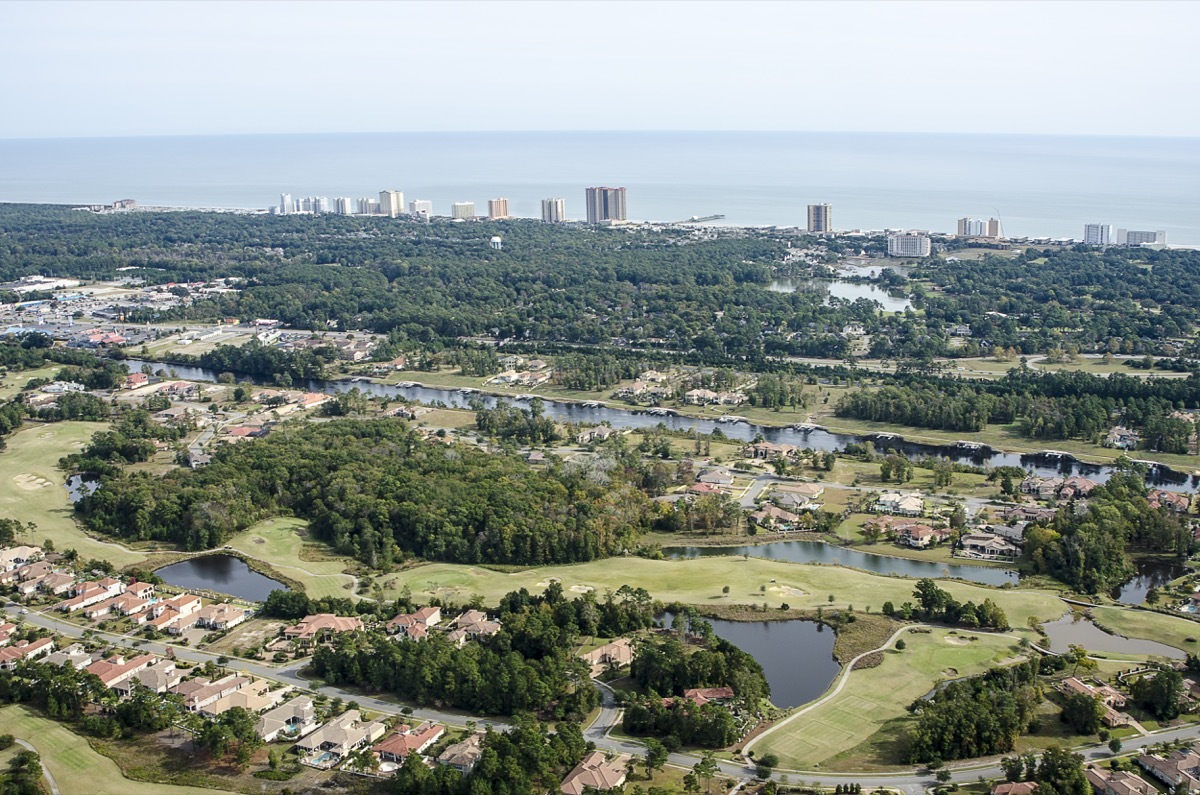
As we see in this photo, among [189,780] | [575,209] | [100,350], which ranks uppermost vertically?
[575,209]

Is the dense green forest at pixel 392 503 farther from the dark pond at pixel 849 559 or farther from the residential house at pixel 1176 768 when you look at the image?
the residential house at pixel 1176 768

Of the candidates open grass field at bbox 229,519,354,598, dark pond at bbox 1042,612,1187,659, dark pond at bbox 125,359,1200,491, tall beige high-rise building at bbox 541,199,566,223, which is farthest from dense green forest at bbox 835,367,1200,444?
tall beige high-rise building at bbox 541,199,566,223

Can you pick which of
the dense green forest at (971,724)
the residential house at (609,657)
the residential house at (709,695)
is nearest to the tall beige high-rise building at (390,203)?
the residential house at (609,657)

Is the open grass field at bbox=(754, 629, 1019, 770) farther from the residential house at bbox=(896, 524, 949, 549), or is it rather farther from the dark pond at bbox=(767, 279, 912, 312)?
the dark pond at bbox=(767, 279, 912, 312)

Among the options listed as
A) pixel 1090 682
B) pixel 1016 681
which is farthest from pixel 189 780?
pixel 1090 682

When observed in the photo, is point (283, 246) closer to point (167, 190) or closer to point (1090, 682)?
point (167, 190)

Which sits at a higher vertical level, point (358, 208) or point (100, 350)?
point (358, 208)

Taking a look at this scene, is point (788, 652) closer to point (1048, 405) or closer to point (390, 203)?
point (1048, 405)
